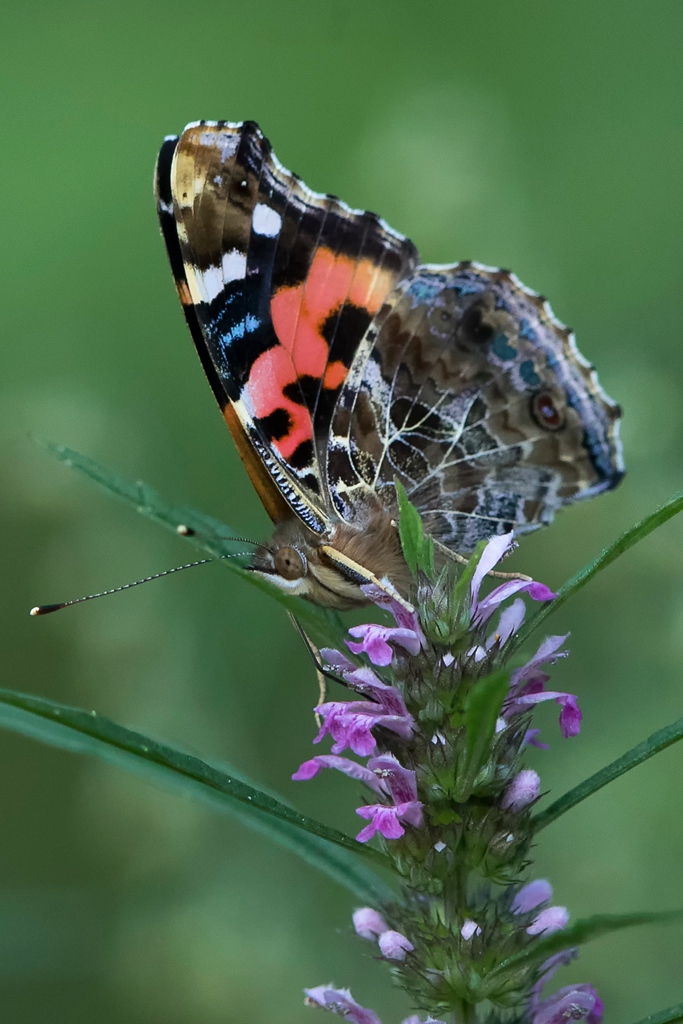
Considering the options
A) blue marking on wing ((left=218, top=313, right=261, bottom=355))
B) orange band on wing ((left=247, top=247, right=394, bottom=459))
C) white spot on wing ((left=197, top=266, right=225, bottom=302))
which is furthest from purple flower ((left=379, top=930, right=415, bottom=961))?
white spot on wing ((left=197, top=266, right=225, bottom=302))

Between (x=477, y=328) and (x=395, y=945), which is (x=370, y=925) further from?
(x=477, y=328)

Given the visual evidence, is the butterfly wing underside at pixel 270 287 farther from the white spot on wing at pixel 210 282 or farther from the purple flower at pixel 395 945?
the purple flower at pixel 395 945

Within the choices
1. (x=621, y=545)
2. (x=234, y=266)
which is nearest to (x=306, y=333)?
(x=234, y=266)

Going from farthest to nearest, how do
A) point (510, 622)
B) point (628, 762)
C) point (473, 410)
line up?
1. point (473, 410)
2. point (510, 622)
3. point (628, 762)

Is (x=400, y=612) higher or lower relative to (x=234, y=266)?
lower

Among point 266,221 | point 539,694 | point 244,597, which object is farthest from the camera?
point 244,597

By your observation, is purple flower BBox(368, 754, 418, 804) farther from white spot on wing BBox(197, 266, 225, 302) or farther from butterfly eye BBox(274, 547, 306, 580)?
white spot on wing BBox(197, 266, 225, 302)

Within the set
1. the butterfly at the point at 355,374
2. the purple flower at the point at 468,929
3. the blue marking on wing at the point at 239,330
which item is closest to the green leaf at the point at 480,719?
the purple flower at the point at 468,929
